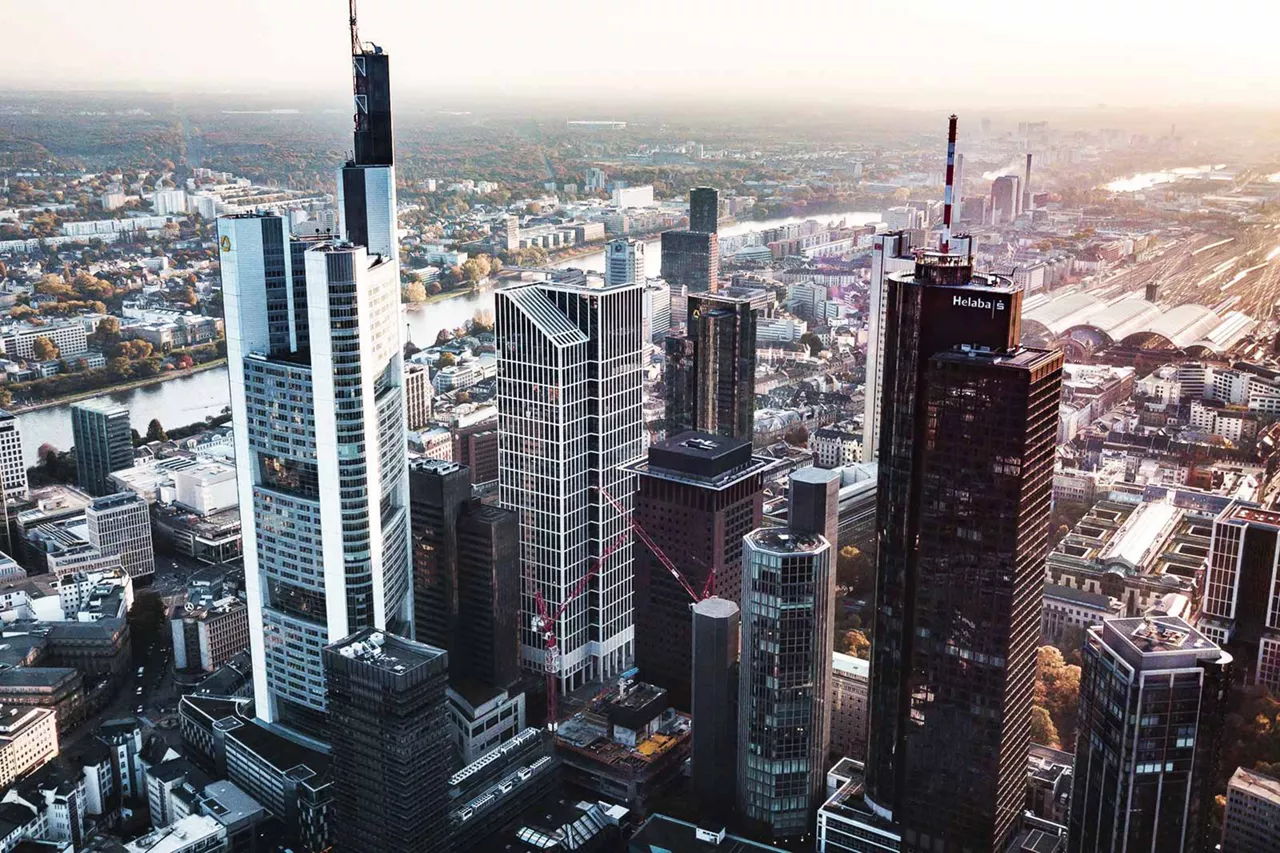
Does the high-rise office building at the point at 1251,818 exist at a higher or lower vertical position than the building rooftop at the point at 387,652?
lower

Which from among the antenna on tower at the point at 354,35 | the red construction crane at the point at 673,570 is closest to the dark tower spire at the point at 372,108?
the antenna on tower at the point at 354,35

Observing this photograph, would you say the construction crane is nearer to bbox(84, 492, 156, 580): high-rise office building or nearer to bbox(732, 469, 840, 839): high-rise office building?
bbox(732, 469, 840, 839): high-rise office building

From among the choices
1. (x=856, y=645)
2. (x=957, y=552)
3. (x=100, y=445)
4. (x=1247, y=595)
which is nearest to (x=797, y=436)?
(x=856, y=645)

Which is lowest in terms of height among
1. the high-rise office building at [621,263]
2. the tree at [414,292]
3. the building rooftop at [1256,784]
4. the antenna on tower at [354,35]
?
the building rooftop at [1256,784]

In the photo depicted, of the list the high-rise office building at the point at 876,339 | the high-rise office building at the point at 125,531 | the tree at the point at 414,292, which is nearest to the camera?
the high-rise office building at the point at 125,531

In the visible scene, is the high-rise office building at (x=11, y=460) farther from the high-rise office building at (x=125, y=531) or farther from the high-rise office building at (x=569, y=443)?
the high-rise office building at (x=569, y=443)

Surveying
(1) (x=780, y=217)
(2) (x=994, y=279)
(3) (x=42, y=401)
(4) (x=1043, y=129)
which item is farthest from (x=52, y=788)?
(1) (x=780, y=217)

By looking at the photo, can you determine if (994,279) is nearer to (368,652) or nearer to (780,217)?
(368,652)
